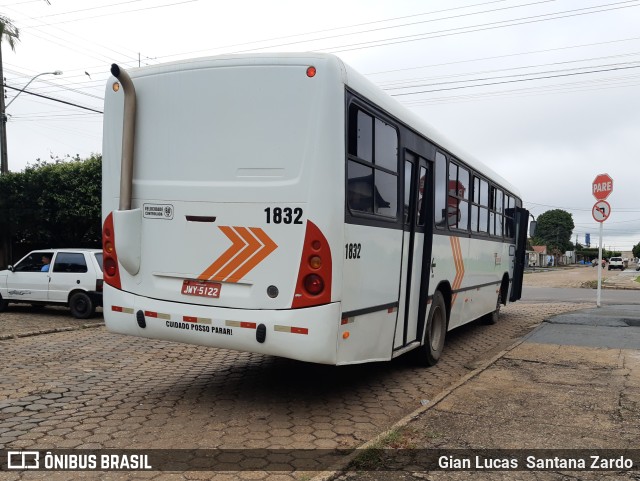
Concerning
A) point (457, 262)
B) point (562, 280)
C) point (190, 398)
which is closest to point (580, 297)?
point (457, 262)

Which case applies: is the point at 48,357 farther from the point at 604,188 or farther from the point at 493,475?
the point at 604,188

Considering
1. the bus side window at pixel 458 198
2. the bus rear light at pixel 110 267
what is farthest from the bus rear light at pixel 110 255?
the bus side window at pixel 458 198

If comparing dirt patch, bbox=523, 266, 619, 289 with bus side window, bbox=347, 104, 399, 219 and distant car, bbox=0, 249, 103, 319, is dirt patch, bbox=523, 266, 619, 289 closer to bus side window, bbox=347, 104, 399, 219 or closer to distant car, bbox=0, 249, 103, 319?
distant car, bbox=0, 249, 103, 319

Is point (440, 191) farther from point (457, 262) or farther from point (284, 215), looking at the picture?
point (284, 215)

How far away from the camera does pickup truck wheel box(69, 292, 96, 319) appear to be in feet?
41.3

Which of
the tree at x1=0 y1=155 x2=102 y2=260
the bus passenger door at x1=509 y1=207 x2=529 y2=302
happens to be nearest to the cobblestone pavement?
the bus passenger door at x1=509 y1=207 x2=529 y2=302

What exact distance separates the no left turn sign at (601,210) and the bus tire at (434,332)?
30.2ft

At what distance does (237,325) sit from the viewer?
495 centimetres

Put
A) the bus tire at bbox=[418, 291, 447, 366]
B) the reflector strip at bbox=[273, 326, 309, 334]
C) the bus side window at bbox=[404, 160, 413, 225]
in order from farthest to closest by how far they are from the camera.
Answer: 1. the bus tire at bbox=[418, 291, 447, 366]
2. the bus side window at bbox=[404, 160, 413, 225]
3. the reflector strip at bbox=[273, 326, 309, 334]

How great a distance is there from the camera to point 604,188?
1486 cm

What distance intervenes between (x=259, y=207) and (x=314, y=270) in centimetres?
75

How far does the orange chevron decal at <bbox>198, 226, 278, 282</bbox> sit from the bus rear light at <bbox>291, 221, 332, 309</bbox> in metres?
0.32

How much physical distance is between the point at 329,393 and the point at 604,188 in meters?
11.9
